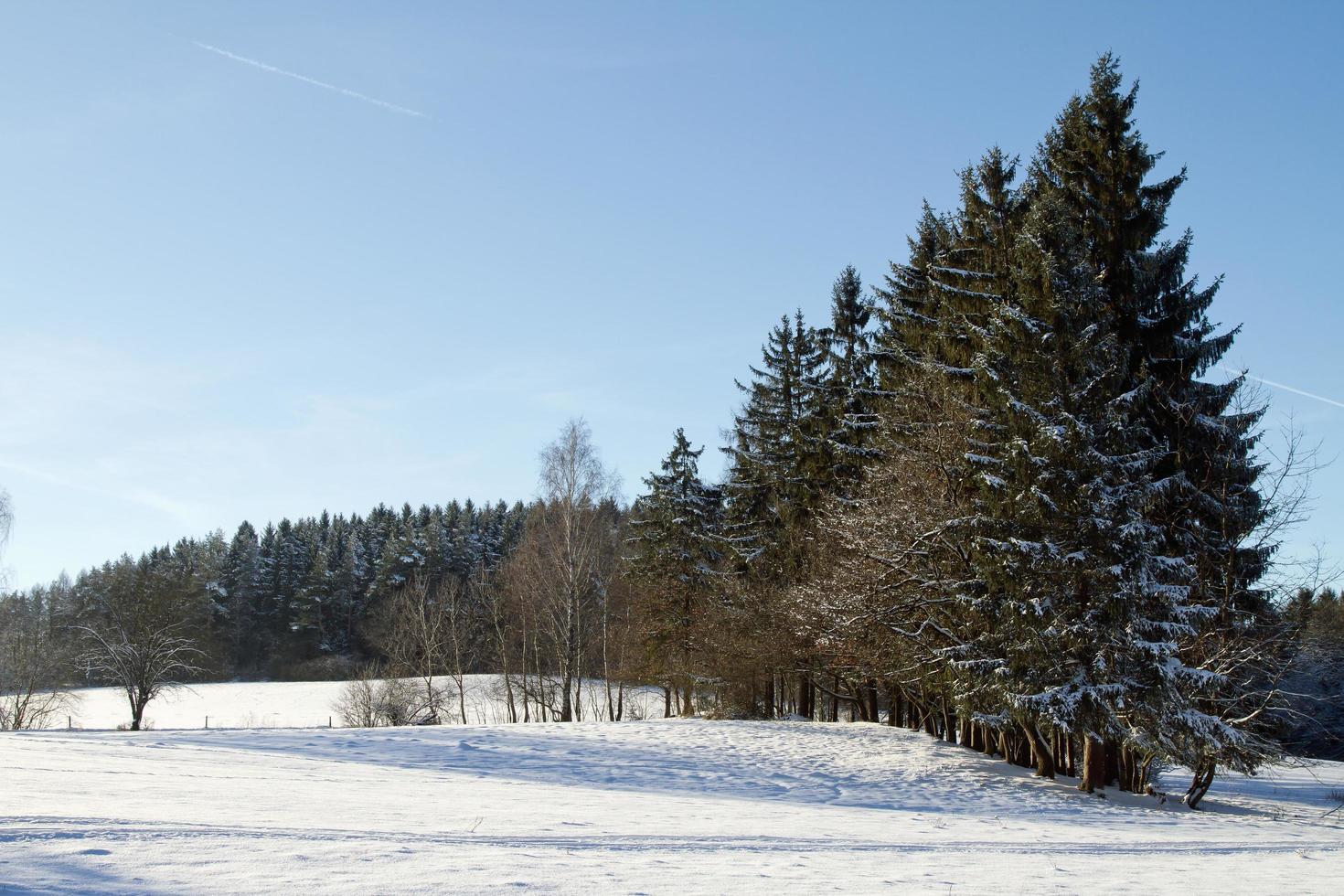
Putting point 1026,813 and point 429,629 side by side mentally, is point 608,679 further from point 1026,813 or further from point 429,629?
point 1026,813

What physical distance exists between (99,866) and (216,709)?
59.9 meters

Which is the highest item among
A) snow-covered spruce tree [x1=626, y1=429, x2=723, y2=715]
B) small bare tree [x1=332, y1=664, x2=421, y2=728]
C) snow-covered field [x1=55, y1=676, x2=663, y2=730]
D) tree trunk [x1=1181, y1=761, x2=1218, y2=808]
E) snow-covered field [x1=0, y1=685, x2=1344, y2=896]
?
snow-covered spruce tree [x1=626, y1=429, x2=723, y2=715]

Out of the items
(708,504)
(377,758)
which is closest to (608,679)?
(708,504)

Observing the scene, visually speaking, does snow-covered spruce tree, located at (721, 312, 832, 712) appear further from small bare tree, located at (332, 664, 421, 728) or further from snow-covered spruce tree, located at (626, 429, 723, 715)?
small bare tree, located at (332, 664, 421, 728)

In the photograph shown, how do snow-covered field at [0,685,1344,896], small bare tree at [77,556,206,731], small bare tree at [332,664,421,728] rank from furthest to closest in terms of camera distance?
small bare tree at [332,664,421,728] → small bare tree at [77,556,206,731] → snow-covered field at [0,685,1344,896]

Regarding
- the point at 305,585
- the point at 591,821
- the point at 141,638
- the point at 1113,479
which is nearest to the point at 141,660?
the point at 141,638

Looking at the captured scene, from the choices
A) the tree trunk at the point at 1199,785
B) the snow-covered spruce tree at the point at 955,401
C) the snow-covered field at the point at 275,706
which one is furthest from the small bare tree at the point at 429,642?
the tree trunk at the point at 1199,785

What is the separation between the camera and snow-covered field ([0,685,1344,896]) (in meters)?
6.94

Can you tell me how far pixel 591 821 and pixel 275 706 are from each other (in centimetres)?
5372

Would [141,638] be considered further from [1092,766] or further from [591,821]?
[1092,766]

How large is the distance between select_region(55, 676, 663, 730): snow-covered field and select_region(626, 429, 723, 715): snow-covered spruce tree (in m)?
9.45

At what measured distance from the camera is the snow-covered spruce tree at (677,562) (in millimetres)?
37750

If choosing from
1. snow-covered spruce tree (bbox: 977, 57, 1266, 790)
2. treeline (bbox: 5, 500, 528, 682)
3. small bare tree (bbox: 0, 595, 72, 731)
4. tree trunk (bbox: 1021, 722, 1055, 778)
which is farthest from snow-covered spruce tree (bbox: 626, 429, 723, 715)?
treeline (bbox: 5, 500, 528, 682)

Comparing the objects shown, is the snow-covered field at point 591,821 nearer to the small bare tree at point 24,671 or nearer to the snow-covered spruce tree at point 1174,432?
the snow-covered spruce tree at point 1174,432
